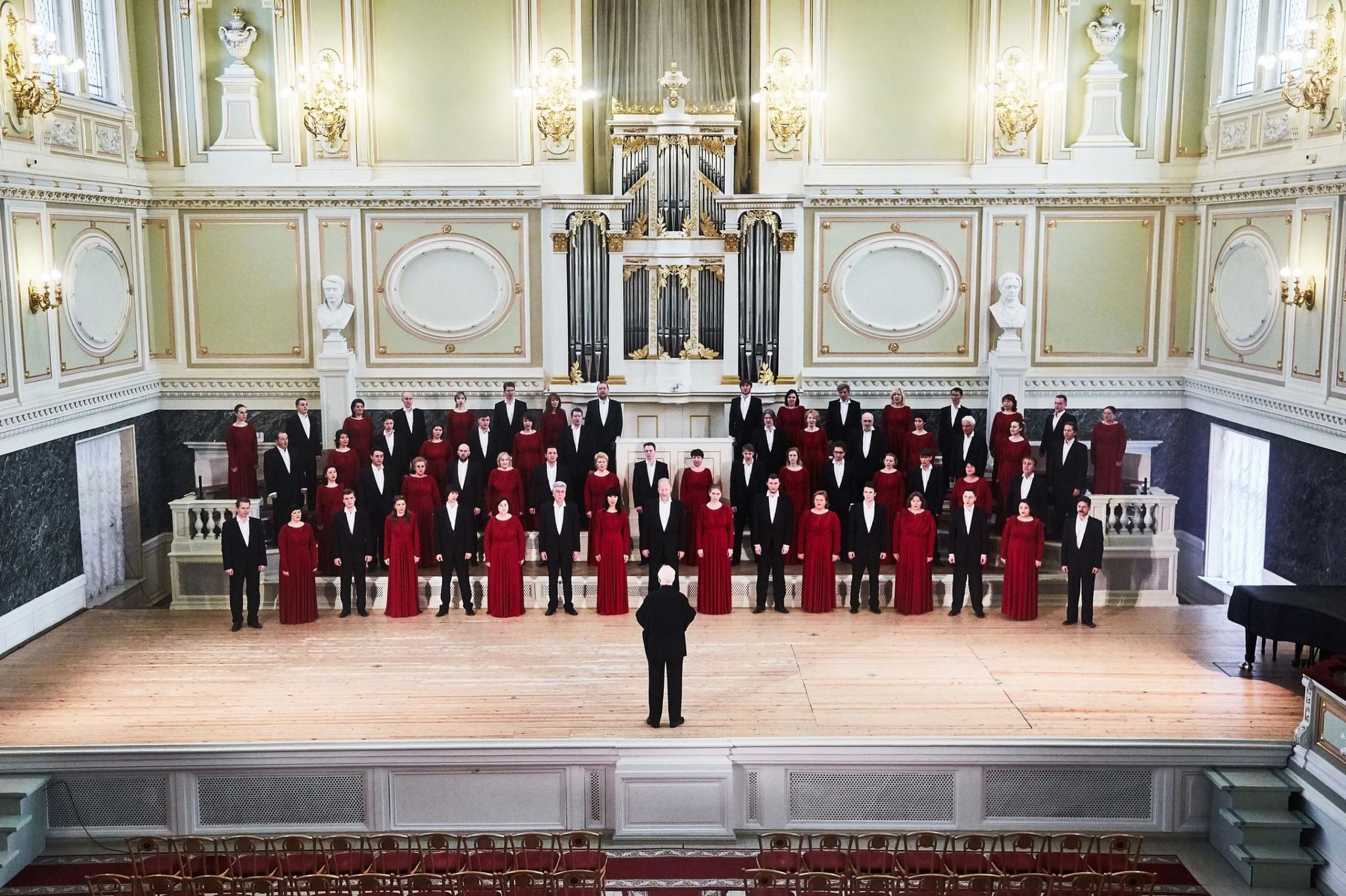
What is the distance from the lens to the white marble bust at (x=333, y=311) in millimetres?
16297

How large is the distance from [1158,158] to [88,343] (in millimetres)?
13226

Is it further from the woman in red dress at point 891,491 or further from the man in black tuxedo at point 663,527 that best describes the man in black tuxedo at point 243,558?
the woman in red dress at point 891,491

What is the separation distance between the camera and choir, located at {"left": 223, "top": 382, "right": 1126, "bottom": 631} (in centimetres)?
1355

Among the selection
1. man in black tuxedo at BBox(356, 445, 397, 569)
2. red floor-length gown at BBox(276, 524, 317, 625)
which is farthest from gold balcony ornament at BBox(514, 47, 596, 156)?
red floor-length gown at BBox(276, 524, 317, 625)

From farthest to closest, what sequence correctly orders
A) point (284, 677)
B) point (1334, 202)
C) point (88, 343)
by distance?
point (88, 343) < point (1334, 202) < point (284, 677)

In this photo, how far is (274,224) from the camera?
1655 cm

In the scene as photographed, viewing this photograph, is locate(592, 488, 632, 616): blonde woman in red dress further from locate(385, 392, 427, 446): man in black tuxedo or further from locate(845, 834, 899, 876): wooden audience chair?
locate(845, 834, 899, 876): wooden audience chair

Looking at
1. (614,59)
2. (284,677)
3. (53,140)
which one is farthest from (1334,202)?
(53,140)

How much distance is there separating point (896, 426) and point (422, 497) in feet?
19.1

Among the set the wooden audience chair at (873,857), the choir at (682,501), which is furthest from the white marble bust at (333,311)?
the wooden audience chair at (873,857)

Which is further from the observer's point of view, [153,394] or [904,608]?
[153,394]

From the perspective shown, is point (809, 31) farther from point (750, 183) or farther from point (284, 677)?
point (284, 677)

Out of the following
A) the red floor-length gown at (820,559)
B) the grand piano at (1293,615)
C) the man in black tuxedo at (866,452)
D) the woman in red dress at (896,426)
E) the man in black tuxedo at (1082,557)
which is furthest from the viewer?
the woman in red dress at (896,426)

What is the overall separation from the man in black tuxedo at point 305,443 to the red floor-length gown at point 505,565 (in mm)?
3113
